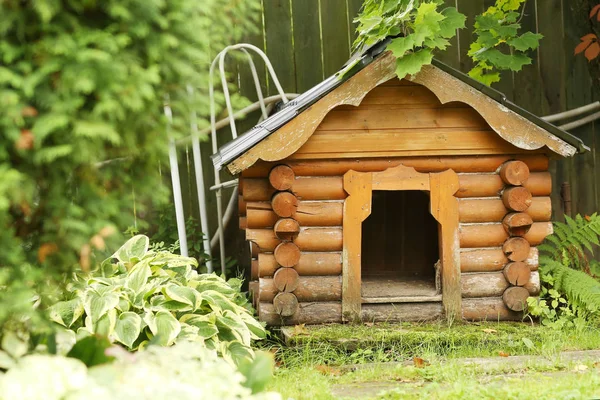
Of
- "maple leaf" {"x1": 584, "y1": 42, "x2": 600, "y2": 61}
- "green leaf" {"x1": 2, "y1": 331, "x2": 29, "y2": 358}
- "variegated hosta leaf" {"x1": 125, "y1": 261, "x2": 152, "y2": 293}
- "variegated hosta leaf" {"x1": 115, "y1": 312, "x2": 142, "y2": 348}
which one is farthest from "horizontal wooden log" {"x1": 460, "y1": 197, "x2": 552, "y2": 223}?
"green leaf" {"x1": 2, "y1": 331, "x2": 29, "y2": 358}

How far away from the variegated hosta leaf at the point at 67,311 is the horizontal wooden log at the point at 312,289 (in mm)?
1416

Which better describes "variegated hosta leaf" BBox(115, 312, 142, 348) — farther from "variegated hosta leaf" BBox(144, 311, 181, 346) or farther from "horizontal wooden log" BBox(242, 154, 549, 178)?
"horizontal wooden log" BBox(242, 154, 549, 178)

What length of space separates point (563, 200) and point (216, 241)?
328 centimetres

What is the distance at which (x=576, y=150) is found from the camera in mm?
4965

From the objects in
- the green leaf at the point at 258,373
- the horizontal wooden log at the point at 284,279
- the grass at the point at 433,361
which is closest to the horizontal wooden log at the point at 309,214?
the horizontal wooden log at the point at 284,279

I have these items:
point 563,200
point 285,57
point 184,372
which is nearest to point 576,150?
point 563,200

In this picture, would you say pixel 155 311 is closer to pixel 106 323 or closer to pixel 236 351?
pixel 106 323

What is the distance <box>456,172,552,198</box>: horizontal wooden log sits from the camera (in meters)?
5.14

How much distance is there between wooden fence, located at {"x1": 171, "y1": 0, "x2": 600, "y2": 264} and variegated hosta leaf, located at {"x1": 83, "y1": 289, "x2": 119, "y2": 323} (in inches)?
108

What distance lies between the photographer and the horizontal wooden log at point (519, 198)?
505cm

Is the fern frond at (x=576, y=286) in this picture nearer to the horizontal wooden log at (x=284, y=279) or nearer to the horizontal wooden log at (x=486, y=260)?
the horizontal wooden log at (x=486, y=260)

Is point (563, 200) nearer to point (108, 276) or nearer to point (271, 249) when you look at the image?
point (271, 249)

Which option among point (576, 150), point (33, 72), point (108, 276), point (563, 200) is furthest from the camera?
point (563, 200)

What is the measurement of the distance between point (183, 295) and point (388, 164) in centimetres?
178
